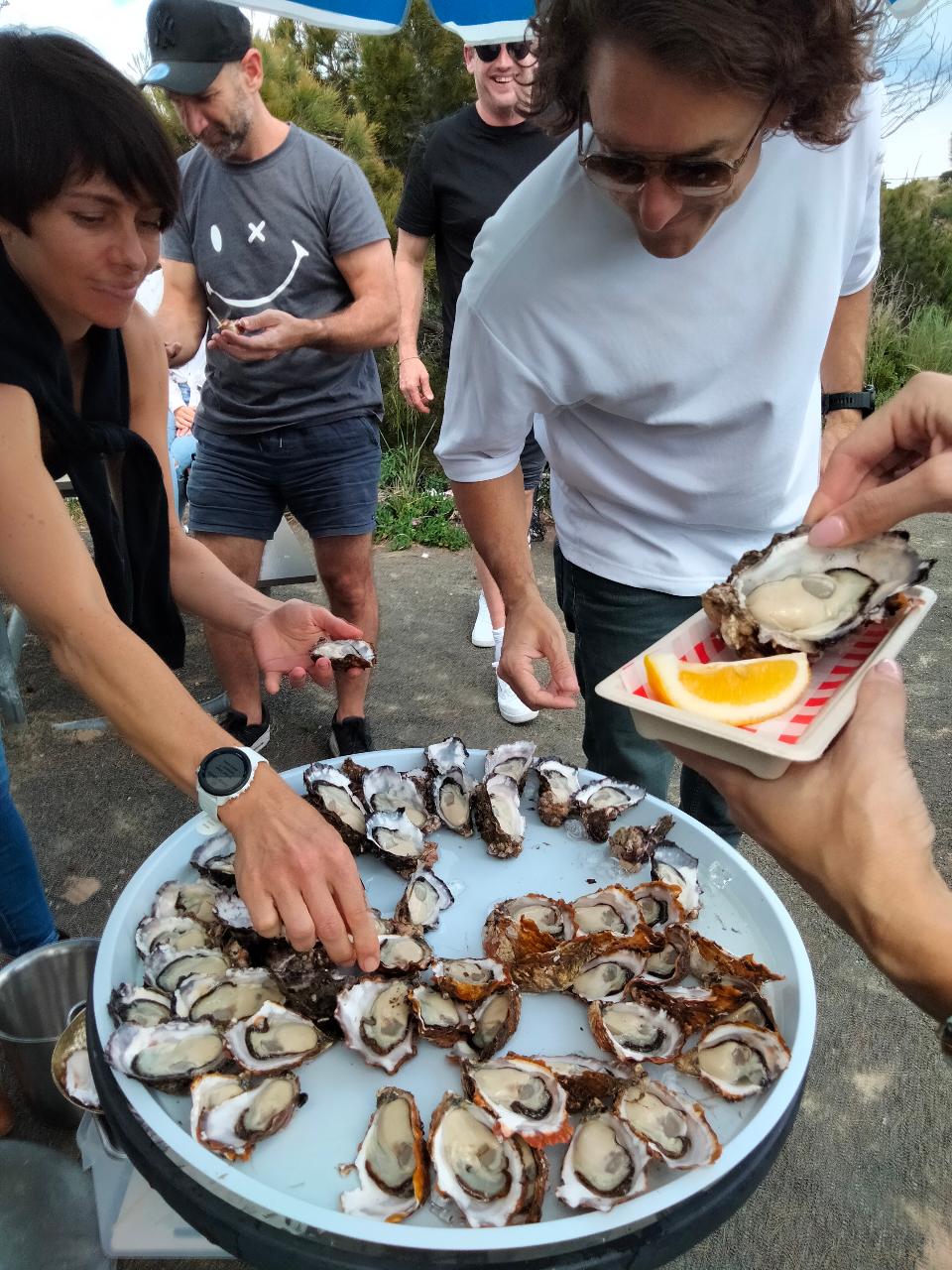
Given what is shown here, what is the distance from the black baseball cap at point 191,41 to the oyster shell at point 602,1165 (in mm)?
2770

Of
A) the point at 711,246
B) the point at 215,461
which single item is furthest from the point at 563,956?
the point at 215,461

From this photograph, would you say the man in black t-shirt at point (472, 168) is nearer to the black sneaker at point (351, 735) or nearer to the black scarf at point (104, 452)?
the black sneaker at point (351, 735)

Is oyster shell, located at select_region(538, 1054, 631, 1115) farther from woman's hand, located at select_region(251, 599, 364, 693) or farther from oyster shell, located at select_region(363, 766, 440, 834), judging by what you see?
woman's hand, located at select_region(251, 599, 364, 693)

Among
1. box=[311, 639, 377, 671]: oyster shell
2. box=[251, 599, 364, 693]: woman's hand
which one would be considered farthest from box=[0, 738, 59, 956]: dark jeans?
box=[311, 639, 377, 671]: oyster shell

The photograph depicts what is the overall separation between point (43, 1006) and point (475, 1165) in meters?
1.26

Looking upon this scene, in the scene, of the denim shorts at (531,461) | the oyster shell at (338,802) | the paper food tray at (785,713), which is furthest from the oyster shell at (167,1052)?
the denim shorts at (531,461)

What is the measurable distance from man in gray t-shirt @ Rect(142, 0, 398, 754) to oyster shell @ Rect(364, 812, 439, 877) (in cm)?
168

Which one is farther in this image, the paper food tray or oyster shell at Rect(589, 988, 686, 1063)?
oyster shell at Rect(589, 988, 686, 1063)

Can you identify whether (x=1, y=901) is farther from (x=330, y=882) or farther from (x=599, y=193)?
(x=599, y=193)

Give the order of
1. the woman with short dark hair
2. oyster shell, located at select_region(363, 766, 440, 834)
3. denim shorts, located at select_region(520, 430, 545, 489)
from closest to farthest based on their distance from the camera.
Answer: the woman with short dark hair
oyster shell, located at select_region(363, 766, 440, 834)
denim shorts, located at select_region(520, 430, 545, 489)

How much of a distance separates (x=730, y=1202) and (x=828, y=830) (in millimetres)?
426

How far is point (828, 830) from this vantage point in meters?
1.02

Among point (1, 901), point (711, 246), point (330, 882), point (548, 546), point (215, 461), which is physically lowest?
point (548, 546)

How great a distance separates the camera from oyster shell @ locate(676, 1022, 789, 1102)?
40.9 inches
